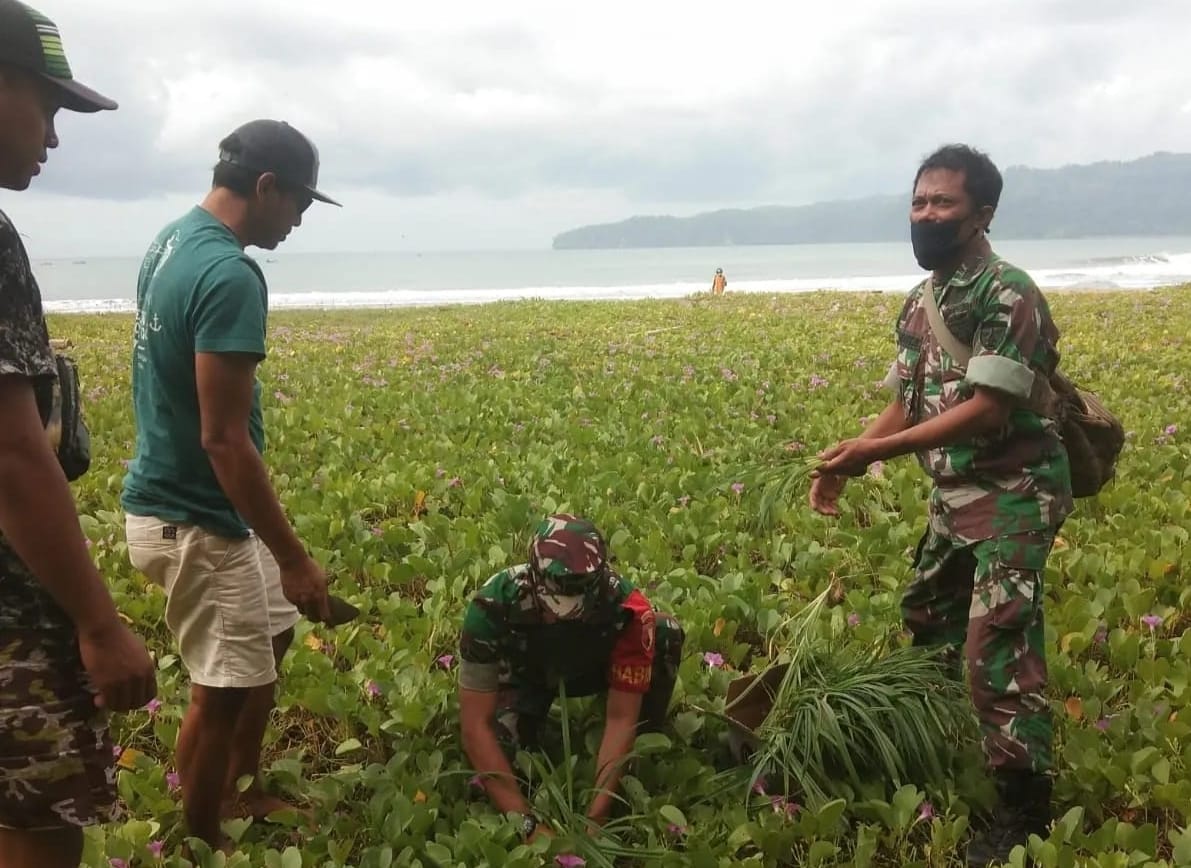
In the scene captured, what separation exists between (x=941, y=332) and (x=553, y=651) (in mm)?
1454

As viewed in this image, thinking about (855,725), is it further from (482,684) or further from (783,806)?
(482,684)

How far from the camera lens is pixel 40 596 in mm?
1718

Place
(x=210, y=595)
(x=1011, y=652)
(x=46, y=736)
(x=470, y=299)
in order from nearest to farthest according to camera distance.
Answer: (x=46, y=736), (x=210, y=595), (x=1011, y=652), (x=470, y=299)

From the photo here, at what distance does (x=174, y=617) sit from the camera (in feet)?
7.98

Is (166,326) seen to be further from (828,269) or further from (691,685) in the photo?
(828,269)

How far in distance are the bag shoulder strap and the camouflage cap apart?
112 centimetres

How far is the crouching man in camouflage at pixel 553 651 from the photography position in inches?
104

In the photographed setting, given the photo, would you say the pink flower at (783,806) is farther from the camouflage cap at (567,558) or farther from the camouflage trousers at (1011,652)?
the camouflage cap at (567,558)

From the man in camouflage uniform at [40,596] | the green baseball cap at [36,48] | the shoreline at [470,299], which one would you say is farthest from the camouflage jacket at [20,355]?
the shoreline at [470,299]

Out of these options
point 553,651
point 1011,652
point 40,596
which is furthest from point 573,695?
point 40,596

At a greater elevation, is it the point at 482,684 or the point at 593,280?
the point at 593,280

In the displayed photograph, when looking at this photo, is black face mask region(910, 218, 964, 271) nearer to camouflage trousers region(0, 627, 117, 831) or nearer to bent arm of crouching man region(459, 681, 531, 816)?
→ bent arm of crouching man region(459, 681, 531, 816)

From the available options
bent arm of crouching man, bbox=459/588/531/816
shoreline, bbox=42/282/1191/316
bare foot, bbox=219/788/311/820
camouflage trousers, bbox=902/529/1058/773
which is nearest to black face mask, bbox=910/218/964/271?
camouflage trousers, bbox=902/529/1058/773

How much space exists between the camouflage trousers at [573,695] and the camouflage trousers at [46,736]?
132 centimetres
